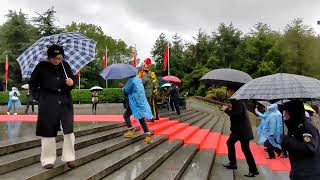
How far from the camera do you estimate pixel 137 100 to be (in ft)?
28.8

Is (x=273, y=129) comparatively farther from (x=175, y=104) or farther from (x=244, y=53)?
(x=244, y=53)

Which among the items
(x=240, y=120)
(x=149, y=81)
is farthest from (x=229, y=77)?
(x=149, y=81)

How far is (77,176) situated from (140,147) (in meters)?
3.01

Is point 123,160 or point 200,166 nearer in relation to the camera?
point 123,160

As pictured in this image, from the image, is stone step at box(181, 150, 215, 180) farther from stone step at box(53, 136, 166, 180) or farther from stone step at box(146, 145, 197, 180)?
stone step at box(53, 136, 166, 180)

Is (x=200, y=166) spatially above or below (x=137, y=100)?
below

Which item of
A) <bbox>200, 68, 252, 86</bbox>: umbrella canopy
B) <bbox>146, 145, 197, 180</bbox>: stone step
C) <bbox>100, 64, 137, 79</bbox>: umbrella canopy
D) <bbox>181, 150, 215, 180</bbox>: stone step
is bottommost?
<bbox>181, 150, 215, 180</bbox>: stone step

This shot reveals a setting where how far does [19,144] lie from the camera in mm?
6234

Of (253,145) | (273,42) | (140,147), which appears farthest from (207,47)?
(140,147)

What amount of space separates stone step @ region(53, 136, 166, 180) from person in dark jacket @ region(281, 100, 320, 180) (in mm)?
2740

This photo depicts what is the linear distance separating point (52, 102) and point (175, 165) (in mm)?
3081

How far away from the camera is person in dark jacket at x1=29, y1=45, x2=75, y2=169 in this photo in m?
5.30

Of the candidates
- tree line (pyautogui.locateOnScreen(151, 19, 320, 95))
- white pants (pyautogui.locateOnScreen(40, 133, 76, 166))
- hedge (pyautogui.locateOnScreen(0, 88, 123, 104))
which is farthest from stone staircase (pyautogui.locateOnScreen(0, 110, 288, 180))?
tree line (pyautogui.locateOnScreen(151, 19, 320, 95))

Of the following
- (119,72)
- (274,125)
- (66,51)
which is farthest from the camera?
(274,125)
